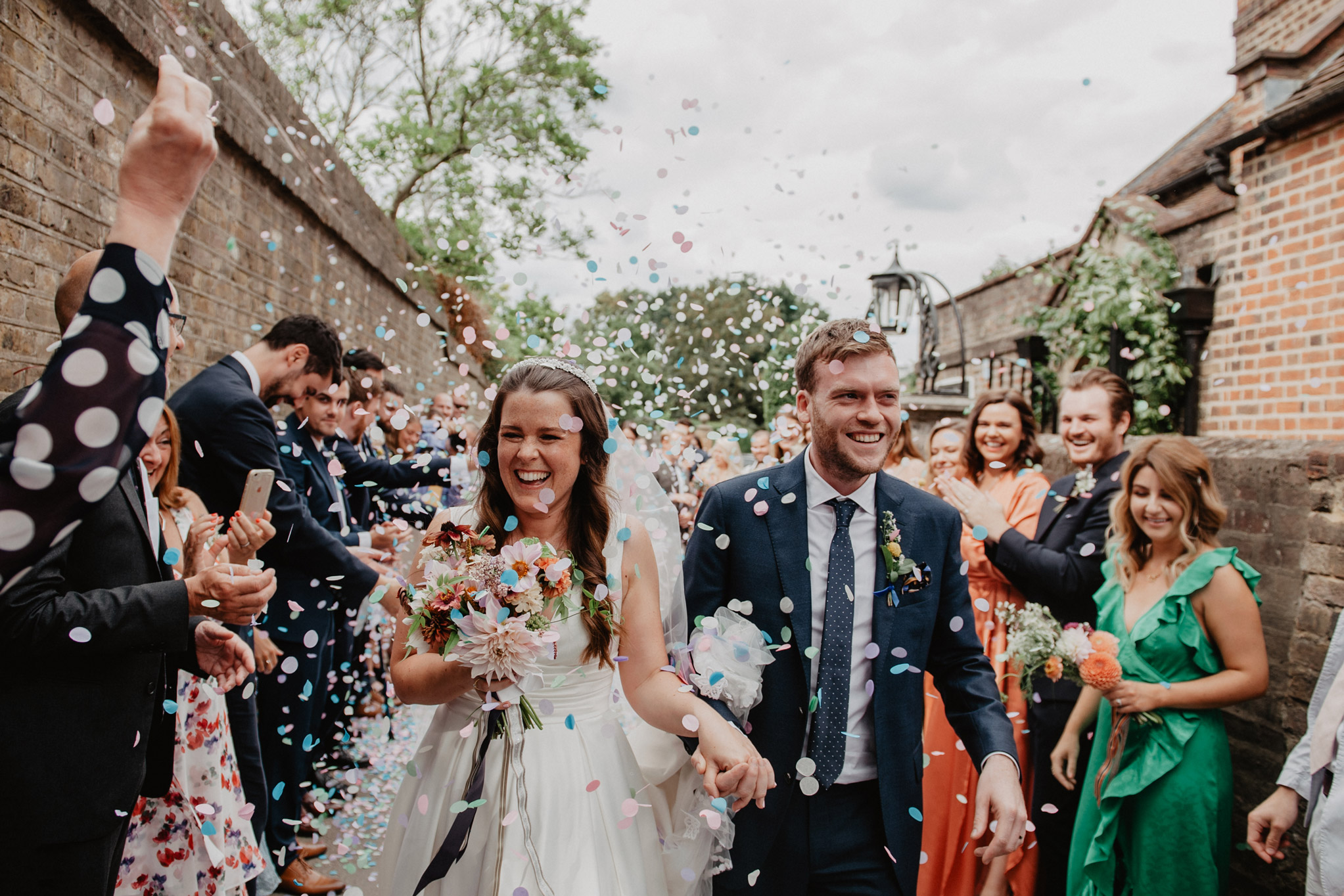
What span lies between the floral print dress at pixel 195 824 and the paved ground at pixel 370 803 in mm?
490

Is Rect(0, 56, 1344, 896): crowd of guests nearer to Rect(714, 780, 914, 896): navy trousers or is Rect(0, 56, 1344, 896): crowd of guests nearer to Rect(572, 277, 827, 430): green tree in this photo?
Rect(572, 277, 827, 430): green tree

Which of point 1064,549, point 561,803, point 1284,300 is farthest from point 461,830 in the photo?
point 1284,300

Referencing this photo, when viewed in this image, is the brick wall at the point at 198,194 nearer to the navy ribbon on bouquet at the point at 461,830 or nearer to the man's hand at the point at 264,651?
the man's hand at the point at 264,651

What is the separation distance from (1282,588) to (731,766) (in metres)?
2.97

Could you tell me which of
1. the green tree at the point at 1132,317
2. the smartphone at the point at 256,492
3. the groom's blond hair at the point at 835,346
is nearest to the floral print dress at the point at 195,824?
the smartphone at the point at 256,492

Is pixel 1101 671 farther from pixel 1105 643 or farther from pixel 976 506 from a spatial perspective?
pixel 976 506

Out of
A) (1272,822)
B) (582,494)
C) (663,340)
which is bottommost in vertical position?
(1272,822)

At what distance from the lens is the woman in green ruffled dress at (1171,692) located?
9.64 feet

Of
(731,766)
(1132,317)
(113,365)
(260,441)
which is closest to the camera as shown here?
(113,365)

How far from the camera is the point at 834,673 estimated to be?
7.24 ft

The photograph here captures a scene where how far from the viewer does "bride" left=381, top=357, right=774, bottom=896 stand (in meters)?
2.04

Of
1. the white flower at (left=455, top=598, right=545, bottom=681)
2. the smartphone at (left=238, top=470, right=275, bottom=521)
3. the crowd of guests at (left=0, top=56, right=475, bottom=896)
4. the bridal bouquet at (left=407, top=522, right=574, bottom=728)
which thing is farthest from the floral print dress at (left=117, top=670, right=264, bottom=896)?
the white flower at (left=455, top=598, right=545, bottom=681)

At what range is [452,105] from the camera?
15422 millimetres

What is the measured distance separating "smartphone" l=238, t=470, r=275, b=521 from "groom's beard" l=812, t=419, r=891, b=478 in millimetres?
1624
